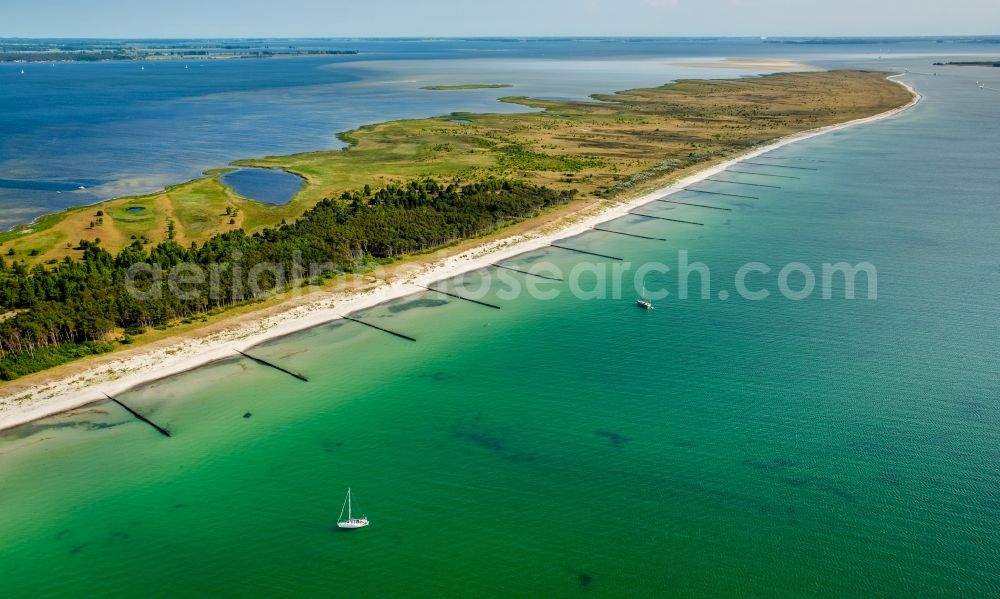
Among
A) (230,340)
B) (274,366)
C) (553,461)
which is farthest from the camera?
(230,340)

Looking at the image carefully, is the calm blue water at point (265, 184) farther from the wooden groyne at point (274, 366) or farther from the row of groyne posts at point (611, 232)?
the wooden groyne at point (274, 366)

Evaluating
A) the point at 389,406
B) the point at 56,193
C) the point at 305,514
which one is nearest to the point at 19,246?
the point at 56,193

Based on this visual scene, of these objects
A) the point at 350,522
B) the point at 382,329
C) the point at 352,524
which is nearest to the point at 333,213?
the point at 382,329

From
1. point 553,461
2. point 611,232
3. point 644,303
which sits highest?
point 611,232

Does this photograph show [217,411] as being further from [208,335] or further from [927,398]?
[927,398]

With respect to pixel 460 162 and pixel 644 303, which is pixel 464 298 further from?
pixel 460 162

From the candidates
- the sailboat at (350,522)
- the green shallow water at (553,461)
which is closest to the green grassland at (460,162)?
the green shallow water at (553,461)
